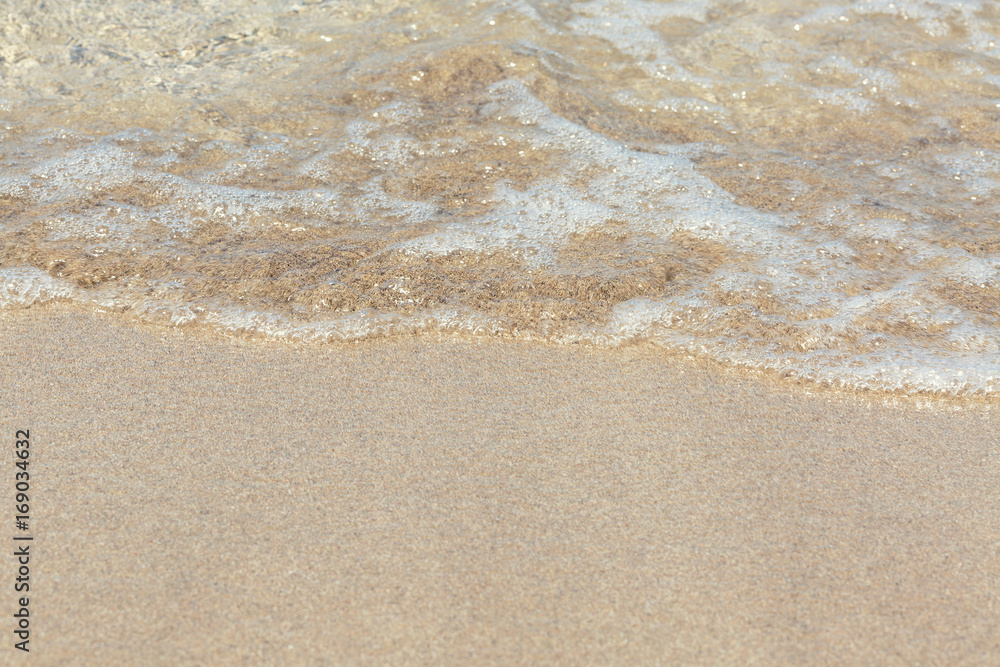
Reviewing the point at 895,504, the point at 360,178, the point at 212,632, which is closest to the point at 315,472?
the point at 212,632

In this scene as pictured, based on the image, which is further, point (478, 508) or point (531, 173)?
point (531, 173)

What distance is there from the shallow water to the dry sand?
20 centimetres

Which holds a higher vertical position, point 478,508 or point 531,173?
point 531,173

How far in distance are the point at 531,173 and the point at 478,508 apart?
1861 mm

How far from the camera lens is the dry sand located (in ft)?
5.05

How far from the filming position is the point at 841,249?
9.25 feet

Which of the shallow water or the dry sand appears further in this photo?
the shallow water

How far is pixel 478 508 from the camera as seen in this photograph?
5.96ft

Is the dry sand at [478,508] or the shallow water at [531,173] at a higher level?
the shallow water at [531,173]

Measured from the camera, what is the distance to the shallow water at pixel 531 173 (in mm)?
2492

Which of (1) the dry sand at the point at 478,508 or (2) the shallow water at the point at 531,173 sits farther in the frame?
(2) the shallow water at the point at 531,173

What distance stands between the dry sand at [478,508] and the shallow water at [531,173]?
0.20 m

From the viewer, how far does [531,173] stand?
3314mm

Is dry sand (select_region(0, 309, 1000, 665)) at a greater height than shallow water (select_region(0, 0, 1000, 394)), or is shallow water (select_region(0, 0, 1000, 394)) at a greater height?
shallow water (select_region(0, 0, 1000, 394))
